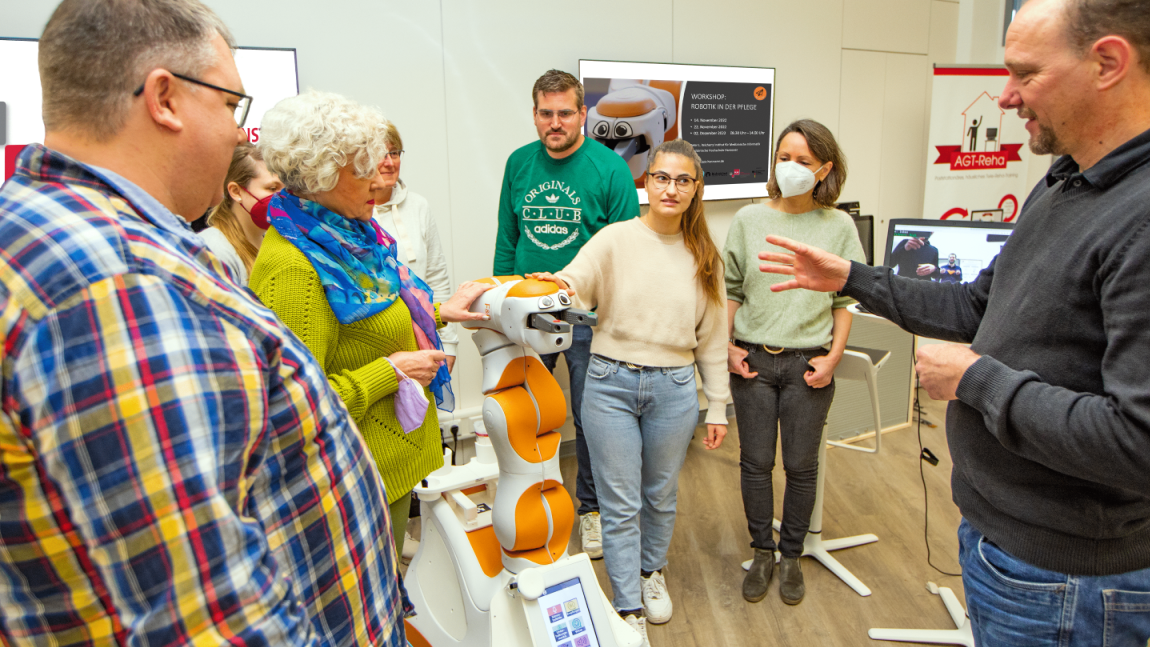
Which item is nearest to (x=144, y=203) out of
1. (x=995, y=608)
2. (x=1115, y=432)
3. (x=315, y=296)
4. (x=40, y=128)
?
(x=315, y=296)

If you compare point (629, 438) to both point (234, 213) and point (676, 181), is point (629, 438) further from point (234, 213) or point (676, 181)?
point (234, 213)

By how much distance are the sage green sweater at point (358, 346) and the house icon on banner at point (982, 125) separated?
379 cm

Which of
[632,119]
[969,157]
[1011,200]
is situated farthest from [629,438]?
[1011,200]

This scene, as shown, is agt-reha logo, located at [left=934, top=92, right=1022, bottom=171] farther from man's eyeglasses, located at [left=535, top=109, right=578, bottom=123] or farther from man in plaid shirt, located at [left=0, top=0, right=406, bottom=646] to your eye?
man in plaid shirt, located at [left=0, top=0, right=406, bottom=646]

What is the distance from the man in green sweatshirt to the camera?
260 centimetres

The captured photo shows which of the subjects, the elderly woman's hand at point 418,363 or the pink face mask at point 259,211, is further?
the pink face mask at point 259,211

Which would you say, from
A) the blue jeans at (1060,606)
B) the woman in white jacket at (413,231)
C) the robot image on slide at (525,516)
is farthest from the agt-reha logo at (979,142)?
the blue jeans at (1060,606)

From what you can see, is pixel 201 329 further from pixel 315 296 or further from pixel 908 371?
pixel 908 371

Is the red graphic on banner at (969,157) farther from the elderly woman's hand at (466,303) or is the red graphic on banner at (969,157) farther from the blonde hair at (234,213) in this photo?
the blonde hair at (234,213)

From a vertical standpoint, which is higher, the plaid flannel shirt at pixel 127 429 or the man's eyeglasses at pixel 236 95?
the man's eyeglasses at pixel 236 95

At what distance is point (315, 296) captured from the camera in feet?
4.30

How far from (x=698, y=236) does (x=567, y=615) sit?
44.3 inches

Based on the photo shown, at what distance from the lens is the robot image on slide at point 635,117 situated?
3293mm

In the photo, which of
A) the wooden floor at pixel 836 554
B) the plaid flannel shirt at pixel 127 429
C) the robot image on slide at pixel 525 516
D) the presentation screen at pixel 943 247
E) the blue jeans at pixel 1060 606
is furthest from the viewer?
the presentation screen at pixel 943 247
